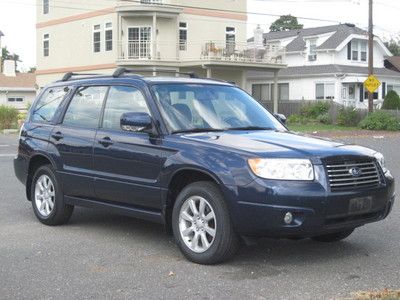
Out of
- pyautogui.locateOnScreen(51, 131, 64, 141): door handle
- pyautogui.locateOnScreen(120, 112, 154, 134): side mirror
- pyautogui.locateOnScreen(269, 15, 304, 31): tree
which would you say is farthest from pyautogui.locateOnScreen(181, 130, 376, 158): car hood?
pyautogui.locateOnScreen(269, 15, 304, 31): tree

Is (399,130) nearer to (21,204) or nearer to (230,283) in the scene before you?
(21,204)

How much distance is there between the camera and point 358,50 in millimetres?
48156

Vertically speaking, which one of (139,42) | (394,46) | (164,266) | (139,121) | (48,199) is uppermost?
(394,46)

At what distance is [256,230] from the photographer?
5.52 metres

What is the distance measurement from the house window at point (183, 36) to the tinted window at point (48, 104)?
100 feet

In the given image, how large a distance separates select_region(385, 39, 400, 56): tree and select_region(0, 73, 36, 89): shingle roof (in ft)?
155

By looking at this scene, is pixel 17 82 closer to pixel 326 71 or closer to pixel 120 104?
pixel 326 71

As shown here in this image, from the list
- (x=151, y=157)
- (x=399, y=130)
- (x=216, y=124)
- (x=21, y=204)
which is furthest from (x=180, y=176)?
(x=399, y=130)

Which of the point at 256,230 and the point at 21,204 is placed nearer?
Answer: the point at 256,230

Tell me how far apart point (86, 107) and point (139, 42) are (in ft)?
99.4

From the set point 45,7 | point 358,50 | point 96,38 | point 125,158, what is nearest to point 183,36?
point 96,38

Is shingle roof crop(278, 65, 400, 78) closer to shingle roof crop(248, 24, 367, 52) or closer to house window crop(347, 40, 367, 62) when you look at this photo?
house window crop(347, 40, 367, 62)

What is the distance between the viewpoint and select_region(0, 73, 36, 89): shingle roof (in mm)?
59706

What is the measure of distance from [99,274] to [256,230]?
1.46 meters
